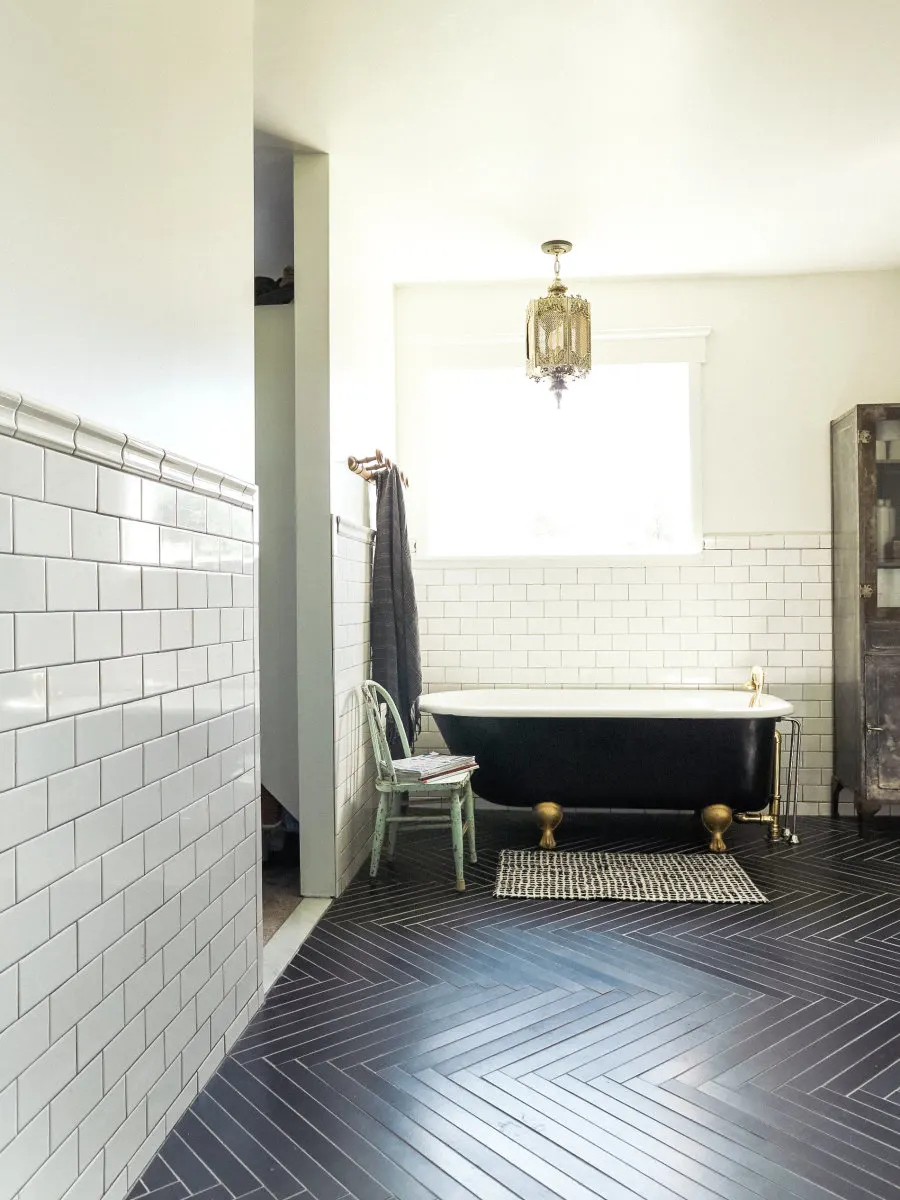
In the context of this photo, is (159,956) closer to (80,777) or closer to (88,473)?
(80,777)

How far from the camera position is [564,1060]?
2473 mm

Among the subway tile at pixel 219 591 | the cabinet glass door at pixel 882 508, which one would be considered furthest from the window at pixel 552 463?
the subway tile at pixel 219 591

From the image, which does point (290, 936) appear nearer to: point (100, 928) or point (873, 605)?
point (100, 928)

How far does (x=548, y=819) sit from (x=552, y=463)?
233cm

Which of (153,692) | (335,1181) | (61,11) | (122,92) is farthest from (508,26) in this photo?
(335,1181)

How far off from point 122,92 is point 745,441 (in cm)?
420

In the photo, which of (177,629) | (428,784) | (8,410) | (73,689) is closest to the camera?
(8,410)

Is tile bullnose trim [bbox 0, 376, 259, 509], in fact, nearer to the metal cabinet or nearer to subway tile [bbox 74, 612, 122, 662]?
subway tile [bbox 74, 612, 122, 662]

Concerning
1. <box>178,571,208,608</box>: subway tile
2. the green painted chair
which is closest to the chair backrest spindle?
the green painted chair

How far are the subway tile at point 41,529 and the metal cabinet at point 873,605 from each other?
13.8 ft

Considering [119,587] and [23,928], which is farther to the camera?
[119,587]

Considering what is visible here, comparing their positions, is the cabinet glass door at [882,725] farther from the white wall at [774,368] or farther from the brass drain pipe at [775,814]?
the white wall at [774,368]

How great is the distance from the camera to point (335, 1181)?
1.96 m

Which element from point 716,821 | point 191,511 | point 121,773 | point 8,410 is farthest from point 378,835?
point 8,410
